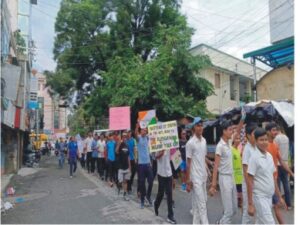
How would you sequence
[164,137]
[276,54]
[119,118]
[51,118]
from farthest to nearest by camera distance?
[51,118], [276,54], [119,118], [164,137]

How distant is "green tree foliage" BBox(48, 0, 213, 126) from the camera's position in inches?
810

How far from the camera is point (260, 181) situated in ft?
17.4

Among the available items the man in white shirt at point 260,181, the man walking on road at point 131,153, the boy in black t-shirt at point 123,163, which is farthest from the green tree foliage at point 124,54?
the man in white shirt at point 260,181

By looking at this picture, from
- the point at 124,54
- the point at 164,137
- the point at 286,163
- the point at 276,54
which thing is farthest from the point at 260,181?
the point at 124,54

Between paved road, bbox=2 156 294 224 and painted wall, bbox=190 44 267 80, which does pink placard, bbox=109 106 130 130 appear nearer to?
paved road, bbox=2 156 294 224

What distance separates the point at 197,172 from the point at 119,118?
253 inches

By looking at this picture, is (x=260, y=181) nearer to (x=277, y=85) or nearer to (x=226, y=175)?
(x=226, y=175)

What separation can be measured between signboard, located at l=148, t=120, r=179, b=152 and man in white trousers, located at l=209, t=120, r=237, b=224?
1.62 meters

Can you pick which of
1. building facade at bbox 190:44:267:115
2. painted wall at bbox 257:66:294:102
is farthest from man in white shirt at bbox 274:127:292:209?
building facade at bbox 190:44:267:115

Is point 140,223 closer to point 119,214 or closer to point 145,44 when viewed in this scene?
point 119,214

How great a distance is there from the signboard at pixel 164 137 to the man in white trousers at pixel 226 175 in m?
1.62

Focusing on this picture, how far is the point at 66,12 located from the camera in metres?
27.3

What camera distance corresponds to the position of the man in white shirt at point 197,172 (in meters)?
6.63

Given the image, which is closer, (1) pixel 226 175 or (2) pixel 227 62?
(1) pixel 226 175
